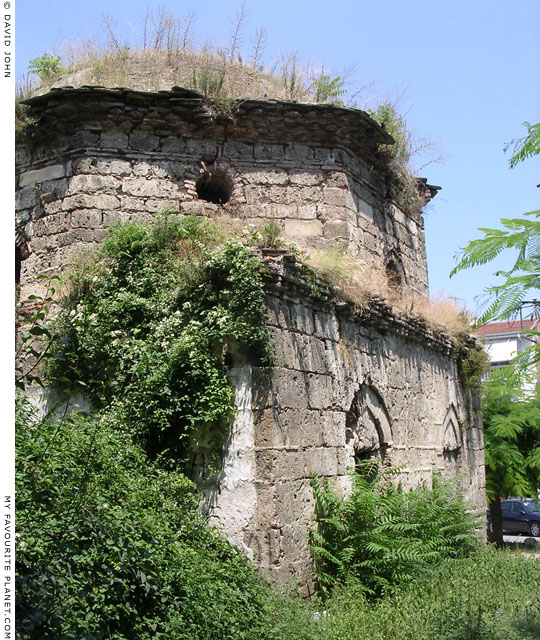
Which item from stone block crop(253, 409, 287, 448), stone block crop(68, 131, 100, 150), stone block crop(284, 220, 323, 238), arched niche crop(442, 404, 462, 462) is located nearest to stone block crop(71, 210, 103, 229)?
stone block crop(68, 131, 100, 150)

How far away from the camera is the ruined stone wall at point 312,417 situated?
681cm

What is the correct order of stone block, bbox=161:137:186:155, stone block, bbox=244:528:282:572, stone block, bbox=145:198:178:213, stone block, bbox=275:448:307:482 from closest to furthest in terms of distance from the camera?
1. stone block, bbox=244:528:282:572
2. stone block, bbox=275:448:307:482
3. stone block, bbox=145:198:178:213
4. stone block, bbox=161:137:186:155

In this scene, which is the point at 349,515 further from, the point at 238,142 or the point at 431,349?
the point at 238,142

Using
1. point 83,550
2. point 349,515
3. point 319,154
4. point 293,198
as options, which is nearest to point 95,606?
point 83,550

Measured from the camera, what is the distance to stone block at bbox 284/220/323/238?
32.7ft

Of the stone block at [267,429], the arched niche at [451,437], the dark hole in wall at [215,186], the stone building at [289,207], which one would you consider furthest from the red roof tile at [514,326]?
the dark hole in wall at [215,186]

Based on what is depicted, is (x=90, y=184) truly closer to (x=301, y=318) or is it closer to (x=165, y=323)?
(x=165, y=323)

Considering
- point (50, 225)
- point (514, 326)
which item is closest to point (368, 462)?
point (514, 326)

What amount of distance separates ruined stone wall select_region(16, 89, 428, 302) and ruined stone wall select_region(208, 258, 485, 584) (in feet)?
5.49

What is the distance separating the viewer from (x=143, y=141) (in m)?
9.63

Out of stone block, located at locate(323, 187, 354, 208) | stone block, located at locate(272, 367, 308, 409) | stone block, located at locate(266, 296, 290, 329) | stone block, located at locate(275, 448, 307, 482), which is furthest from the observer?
stone block, located at locate(323, 187, 354, 208)

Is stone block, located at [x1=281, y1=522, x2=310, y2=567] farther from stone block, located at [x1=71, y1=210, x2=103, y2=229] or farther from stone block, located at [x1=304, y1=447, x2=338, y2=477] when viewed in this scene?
stone block, located at [x1=71, y1=210, x2=103, y2=229]

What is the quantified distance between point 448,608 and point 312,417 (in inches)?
91.7

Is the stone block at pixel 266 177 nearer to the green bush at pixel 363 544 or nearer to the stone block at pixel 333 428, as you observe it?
the stone block at pixel 333 428
